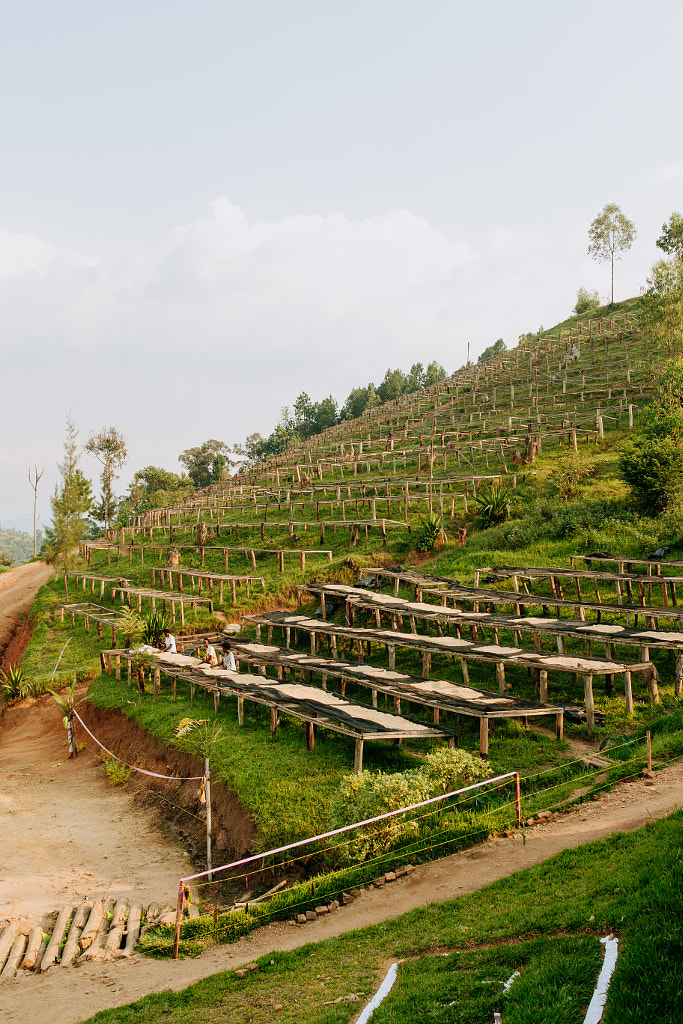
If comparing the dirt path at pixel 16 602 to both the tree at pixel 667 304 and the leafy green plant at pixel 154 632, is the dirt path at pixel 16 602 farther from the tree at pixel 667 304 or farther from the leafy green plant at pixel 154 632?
the tree at pixel 667 304

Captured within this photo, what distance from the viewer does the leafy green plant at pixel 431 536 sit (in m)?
26.3

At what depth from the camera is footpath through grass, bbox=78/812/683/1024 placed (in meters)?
5.09

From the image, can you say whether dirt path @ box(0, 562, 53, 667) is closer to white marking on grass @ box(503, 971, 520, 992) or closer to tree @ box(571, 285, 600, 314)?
white marking on grass @ box(503, 971, 520, 992)

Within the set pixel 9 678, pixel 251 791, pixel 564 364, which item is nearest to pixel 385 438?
pixel 564 364

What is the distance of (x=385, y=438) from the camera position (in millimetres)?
54125

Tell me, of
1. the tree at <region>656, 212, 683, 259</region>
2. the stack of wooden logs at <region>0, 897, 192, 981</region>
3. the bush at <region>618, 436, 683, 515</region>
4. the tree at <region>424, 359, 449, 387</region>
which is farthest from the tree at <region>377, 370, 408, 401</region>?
the stack of wooden logs at <region>0, 897, 192, 981</region>

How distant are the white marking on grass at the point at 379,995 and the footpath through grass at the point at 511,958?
0.32 feet

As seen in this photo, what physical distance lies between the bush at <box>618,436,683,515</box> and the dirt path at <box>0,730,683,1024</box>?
14995 mm

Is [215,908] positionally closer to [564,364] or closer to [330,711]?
[330,711]

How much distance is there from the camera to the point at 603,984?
16.9 ft

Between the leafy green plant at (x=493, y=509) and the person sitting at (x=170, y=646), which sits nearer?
the person sitting at (x=170, y=646)

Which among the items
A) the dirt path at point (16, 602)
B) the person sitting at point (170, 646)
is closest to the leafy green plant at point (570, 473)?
the person sitting at point (170, 646)

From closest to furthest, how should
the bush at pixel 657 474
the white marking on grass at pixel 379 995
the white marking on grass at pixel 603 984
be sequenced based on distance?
the white marking on grass at pixel 603 984 < the white marking on grass at pixel 379 995 < the bush at pixel 657 474

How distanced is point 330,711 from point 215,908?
166 inches
